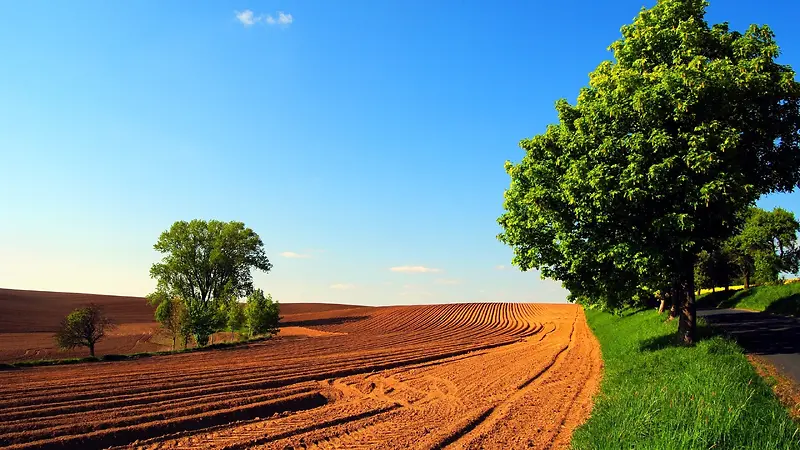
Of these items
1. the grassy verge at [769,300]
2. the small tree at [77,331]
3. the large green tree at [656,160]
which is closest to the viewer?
the large green tree at [656,160]

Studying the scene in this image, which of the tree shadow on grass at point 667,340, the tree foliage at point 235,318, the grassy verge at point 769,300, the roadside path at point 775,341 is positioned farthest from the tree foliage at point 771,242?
the tree foliage at point 235,318

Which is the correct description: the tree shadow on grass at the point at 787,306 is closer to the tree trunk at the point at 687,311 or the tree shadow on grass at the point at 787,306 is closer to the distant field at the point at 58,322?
the tree trunk at the point at 687,311

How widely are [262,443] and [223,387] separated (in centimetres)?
716

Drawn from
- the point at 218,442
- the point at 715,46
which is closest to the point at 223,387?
the point at 218,442

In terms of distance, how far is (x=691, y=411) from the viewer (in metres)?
7.90

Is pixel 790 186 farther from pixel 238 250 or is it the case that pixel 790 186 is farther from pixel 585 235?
pixel 238 250

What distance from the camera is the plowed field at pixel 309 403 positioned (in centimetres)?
1112

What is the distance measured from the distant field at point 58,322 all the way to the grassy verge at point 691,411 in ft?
135

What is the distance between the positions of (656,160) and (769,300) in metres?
33.6

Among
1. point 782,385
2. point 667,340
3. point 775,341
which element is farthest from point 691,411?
point 775,341

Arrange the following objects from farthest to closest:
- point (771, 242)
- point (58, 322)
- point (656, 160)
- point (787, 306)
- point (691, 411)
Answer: point (58, 322) → point (771, 242) → point (787, 306) → point (656, 160) → point (691, 411)

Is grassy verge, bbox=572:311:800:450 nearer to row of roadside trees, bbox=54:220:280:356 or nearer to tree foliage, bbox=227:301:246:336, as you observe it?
tree foliage, bbox=227:301:246:336

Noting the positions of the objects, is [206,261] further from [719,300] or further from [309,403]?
[719,300]

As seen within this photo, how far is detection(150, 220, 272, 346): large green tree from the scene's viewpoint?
199 ft
